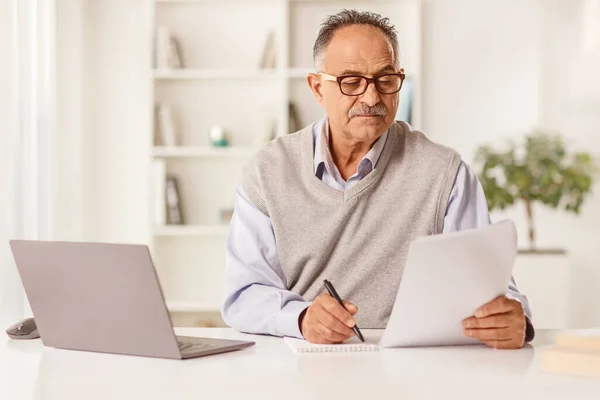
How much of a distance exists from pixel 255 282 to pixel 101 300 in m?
0.55

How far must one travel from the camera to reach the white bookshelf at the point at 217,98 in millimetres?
4836

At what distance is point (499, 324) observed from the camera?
1.62 metres

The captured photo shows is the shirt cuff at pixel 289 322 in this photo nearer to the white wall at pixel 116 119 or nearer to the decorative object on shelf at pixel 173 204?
the decorative object on shelf at pixel 173 204

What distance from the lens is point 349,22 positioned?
6.94 feet

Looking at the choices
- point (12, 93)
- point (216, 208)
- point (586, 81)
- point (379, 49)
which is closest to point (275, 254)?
point (379, 49)

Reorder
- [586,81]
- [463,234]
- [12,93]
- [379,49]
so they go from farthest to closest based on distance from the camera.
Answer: [586,81] → [12,93] → [379,49] → [463,234]

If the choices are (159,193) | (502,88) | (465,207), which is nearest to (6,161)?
(159,193)

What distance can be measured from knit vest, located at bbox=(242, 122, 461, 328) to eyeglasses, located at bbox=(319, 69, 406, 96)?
6.6 inches

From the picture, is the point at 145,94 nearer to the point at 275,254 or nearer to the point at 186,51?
the point at 186,51

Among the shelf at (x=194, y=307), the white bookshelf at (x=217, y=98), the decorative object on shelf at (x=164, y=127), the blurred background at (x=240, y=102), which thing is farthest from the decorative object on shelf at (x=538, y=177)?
the decorative object on shelf at (x=164, y=127)

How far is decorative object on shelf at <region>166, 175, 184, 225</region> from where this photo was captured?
4801mm

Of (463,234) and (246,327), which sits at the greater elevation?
(463,234)

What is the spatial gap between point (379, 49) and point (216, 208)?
9.69 ft

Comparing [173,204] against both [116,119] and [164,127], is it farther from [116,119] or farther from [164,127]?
[116,119]
